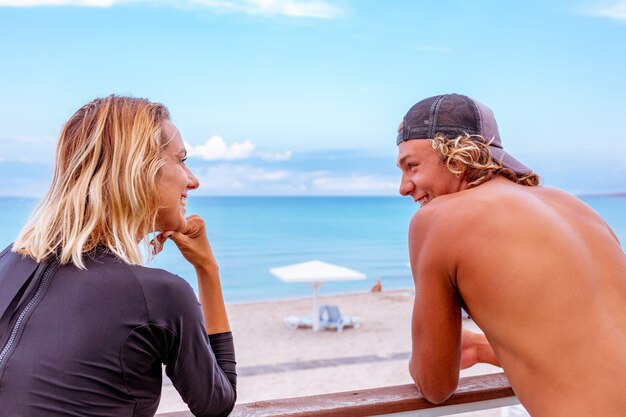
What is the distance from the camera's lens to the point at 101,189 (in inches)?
53.7

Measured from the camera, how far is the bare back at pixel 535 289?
1565 millimetres

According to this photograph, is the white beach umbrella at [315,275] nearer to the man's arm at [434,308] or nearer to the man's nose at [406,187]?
the man's nose at [406,187]

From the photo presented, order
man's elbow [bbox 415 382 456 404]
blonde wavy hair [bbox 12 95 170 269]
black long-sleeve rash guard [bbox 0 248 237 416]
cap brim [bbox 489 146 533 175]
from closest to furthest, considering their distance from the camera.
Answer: black long-sleeve rash guard [bbox 0 248 237 416] → blonde wavy hair [bbox 12 95 170 269] → man's elbow [bbox 415 382 456 404] → cap brim [bbox 489 146 533 175]

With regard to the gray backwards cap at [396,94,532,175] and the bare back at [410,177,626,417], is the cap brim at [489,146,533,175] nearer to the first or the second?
the gray backwards cap at [396,94,532,175]

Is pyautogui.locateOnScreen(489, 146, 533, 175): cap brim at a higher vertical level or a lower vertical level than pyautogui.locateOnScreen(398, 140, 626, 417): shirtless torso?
higher

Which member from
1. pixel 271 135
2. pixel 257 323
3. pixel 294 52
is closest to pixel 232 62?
pixel 294 52

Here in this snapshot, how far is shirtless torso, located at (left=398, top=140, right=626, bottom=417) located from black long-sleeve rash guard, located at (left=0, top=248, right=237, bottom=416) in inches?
26.1

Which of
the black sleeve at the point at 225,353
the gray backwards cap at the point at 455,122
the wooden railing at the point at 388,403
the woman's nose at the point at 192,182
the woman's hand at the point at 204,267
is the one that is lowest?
the wooden railing at the point at 388,403

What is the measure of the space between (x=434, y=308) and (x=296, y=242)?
176 feet

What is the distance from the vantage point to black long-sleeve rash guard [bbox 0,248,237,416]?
1.21 meters

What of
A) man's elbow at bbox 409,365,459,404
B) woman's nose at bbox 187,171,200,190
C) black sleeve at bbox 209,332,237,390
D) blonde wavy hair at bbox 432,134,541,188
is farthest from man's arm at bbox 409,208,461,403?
woman's nose at bbox 187,171,200,190

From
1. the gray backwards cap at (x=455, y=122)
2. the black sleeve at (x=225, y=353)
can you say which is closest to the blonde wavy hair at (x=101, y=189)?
the black sleeve at (x=225, y=353)

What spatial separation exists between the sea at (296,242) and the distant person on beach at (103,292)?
27 cm

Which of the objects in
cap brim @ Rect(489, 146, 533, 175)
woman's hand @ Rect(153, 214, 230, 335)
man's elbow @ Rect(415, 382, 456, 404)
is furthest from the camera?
cap brim @ Rect(489, 146, 533, 175)
